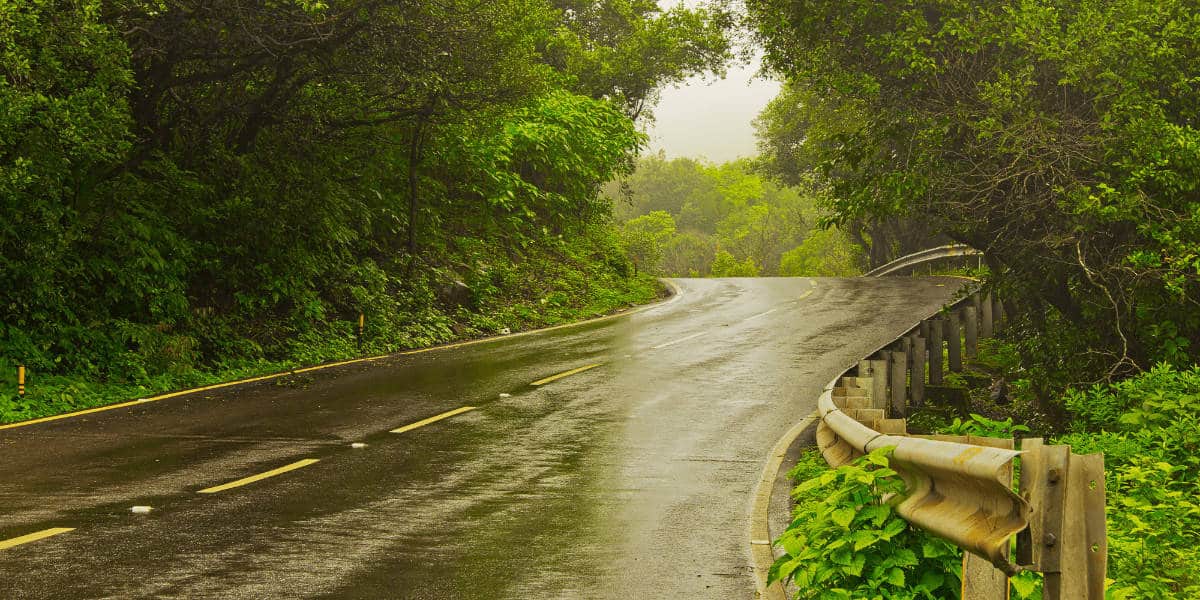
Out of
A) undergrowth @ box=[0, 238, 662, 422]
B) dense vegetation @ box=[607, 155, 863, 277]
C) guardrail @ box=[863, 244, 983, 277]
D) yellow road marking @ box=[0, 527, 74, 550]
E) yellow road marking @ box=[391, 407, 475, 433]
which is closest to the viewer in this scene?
yellow road marking @ box=[0, 527, 74, 550]

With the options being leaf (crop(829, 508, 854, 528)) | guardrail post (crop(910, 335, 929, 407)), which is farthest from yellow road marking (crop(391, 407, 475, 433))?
leaf (crop(829, 508, 854, 528))

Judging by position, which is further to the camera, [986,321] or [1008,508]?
[986,321]

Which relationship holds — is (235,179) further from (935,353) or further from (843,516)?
(843,516)

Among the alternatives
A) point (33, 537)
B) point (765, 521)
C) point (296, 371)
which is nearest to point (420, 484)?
point (765, 521)

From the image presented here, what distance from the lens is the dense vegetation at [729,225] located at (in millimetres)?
80750

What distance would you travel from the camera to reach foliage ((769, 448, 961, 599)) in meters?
5.08

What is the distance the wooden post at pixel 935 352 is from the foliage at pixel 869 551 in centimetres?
1286

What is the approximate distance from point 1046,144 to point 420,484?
32.4 feet

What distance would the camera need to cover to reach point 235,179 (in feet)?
64.4

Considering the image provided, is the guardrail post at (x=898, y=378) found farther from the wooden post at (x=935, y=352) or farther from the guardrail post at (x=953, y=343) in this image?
the guardrail post at (x=953, y=343)

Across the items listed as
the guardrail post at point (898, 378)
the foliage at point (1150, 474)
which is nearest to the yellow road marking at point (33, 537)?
the foliage at point (1150, 474)

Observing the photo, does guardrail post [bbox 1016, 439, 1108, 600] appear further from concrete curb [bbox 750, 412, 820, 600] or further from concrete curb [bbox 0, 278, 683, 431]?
concrete curb [bbox 0, 278, 683, 431]

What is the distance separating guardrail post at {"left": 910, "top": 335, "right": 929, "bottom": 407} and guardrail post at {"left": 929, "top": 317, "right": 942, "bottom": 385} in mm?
1835

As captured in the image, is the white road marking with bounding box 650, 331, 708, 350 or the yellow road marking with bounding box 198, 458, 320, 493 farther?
the white road marking with bounding box 650, 331, 708, 350
